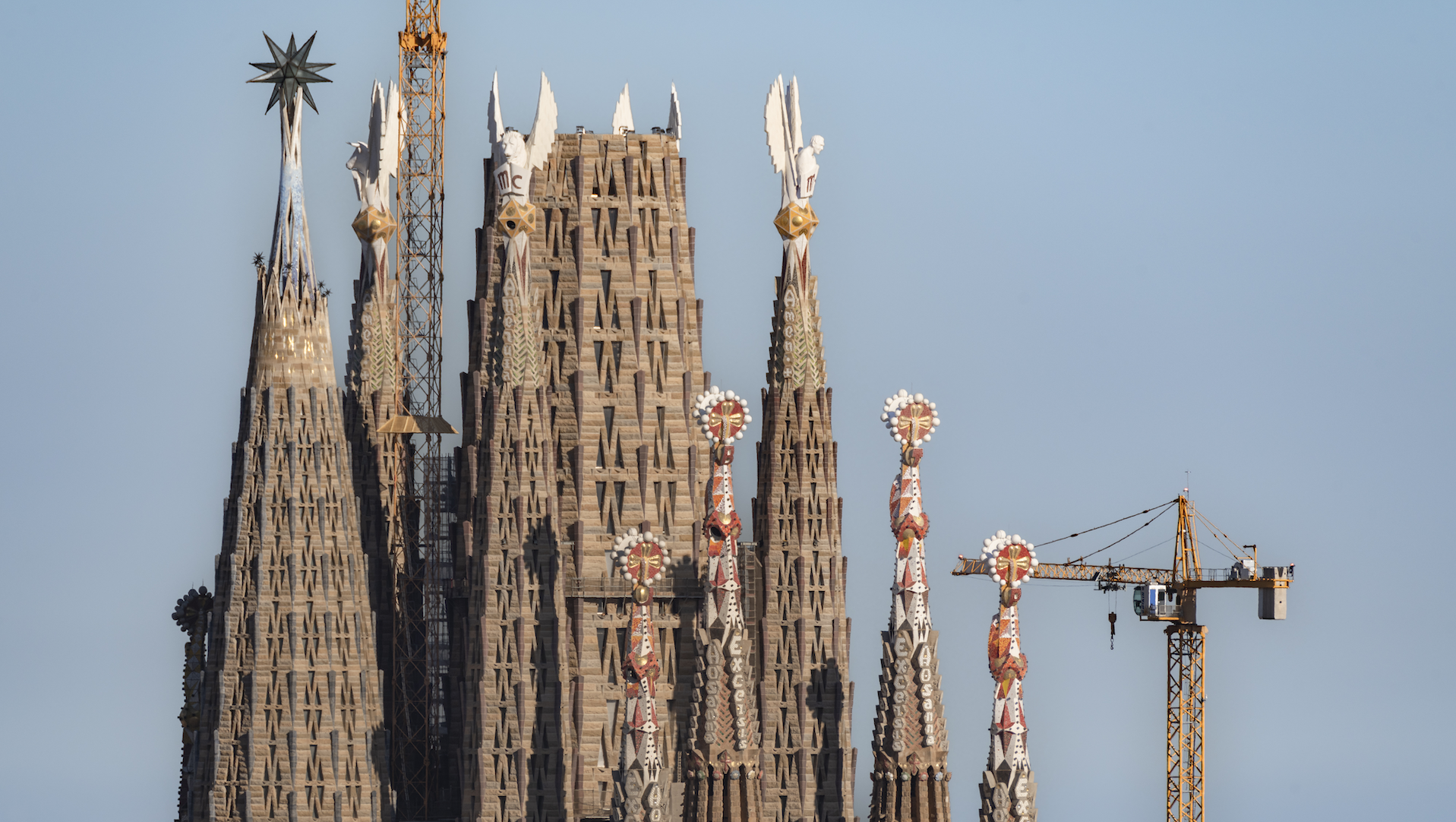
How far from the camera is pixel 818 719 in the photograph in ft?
475

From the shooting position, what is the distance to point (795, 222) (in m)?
A: 148

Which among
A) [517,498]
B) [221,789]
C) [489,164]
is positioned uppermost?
[489,164]

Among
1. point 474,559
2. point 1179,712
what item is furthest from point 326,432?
point 1179,712

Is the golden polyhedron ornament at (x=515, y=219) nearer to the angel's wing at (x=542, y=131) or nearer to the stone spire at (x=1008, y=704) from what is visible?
the angel's wing at (x=542, y=131)

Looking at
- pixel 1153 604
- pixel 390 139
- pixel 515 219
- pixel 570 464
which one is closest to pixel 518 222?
pixel 515 219

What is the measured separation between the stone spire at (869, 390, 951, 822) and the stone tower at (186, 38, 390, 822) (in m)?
19.2

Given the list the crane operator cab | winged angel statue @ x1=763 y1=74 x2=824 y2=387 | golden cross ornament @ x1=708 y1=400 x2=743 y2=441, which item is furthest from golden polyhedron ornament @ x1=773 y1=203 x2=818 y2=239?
the crane operator cab

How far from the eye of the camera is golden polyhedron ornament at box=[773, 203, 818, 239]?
148000mm

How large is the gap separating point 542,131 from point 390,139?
11936mm

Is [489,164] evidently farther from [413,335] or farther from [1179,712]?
[1179,712]

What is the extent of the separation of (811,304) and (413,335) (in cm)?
2223

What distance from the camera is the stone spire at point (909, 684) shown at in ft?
453

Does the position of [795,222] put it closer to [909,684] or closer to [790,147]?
[790,147]

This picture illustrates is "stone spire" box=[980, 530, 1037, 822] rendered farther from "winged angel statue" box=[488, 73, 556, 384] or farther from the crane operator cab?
the crane operator cab
